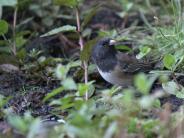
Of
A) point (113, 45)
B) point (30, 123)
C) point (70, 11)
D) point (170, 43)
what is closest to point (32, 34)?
point (70, 11)

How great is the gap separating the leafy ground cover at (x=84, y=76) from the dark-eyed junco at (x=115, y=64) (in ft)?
0.25

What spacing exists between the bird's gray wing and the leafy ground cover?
7cm

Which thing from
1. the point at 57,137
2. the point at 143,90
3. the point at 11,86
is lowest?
the point at 11,86

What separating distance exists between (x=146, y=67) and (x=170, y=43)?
0.25 m

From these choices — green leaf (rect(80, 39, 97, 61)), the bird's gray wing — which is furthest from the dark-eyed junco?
green leaf (rect(80, 39, 97, 61))

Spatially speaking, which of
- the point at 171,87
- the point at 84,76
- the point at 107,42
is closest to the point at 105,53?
the point at 107,42

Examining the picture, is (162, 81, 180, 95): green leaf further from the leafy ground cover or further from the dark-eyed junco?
the dark-eyed junco

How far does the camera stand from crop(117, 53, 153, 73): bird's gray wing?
11.8 ft

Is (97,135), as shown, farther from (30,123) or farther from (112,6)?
(112,6)

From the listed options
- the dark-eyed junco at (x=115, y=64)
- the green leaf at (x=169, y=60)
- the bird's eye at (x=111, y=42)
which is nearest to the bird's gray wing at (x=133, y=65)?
the dark-eyed junco at (x=115, y=64)

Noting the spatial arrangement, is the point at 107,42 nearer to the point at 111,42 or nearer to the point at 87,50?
the point at 111,42

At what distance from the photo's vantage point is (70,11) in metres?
4.80

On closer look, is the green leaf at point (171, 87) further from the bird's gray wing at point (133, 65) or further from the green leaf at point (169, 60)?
the bird's gray wing at point (133, 65)

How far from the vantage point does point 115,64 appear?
3637 mm
